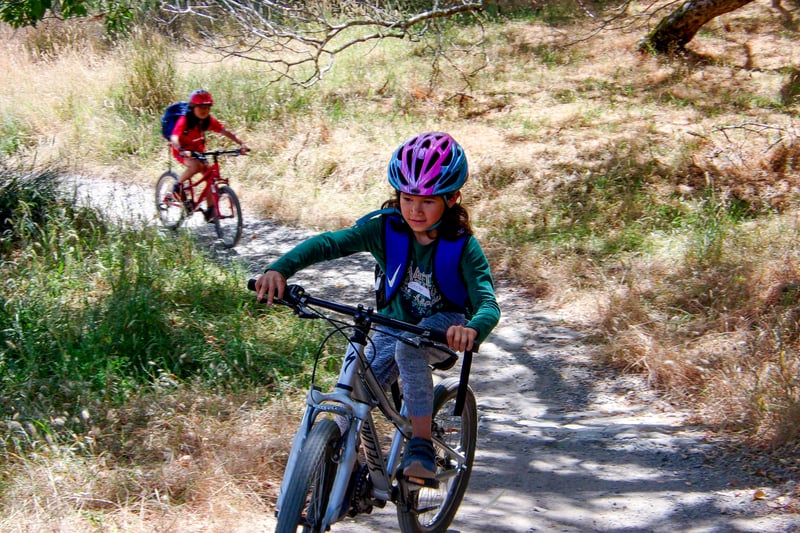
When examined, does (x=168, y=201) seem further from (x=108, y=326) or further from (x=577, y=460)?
(x=577, y=460)

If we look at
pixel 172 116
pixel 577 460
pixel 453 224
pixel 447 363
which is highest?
pixel 453 224

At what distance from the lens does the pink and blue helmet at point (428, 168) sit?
3092mm

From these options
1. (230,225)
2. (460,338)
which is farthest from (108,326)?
(230,225)

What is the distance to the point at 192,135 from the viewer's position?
8492 mm

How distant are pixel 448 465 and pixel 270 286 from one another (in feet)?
4.48

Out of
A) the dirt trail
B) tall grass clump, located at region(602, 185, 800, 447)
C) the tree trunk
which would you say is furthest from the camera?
the tree trunk

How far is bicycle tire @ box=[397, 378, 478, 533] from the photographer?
3568mm

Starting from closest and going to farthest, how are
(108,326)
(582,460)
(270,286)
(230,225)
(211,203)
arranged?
(270,286) → (582,460) → (108,326) → (211,203) → (230,225)

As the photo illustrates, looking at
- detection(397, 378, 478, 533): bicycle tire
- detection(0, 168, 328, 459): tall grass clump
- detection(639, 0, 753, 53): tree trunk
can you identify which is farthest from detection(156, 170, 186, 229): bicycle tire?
detection(639, 0, 753, 53): tree trunk

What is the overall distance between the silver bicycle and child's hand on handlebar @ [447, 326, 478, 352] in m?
Result: 0.03

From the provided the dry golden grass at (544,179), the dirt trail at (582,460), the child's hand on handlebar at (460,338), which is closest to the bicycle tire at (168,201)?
the dry golden grass at (544,179)

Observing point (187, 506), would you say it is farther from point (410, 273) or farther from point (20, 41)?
point (20, 41)

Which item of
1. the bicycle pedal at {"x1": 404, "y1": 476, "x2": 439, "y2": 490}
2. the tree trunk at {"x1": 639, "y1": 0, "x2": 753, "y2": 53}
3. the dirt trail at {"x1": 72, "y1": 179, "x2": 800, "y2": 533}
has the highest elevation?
the tree trunk at {"x1": 639, "y1": 0, "x2": 753, "y2": 53}

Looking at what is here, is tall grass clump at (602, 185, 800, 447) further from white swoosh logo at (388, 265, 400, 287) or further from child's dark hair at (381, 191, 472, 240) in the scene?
white swoosh logo at (388, 265, 400, 287)
